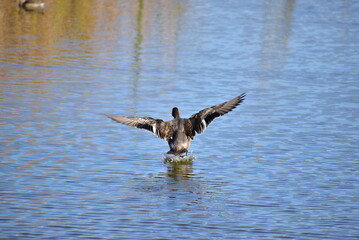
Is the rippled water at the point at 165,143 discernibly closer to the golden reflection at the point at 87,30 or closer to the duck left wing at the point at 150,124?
the golden reflection at the point at 87,30

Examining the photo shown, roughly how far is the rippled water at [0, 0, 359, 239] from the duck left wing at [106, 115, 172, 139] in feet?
1.27

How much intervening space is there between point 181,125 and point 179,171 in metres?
0.92

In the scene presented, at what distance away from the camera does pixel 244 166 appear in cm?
1196

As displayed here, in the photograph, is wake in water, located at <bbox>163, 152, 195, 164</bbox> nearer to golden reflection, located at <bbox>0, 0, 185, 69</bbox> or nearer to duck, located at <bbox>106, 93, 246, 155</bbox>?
duck, located at <bbox>106, 93, 246, 155</bbox>

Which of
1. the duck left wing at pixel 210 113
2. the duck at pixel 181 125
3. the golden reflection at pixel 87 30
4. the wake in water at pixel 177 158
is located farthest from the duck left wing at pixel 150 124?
the golden reflection at pixel 87 30

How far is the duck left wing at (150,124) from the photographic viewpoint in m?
12.2

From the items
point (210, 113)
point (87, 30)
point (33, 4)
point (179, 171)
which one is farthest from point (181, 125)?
point (33, 4)

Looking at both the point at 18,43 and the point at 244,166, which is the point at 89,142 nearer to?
the point at 244,166

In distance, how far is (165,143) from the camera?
13.4 m

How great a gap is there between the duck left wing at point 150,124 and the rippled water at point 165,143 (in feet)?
1.27

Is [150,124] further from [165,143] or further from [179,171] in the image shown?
[165,143]

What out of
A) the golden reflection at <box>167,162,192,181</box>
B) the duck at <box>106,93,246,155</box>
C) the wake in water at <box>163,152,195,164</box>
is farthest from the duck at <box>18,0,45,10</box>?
the golden reflection at <box>167,162,192,181</box>

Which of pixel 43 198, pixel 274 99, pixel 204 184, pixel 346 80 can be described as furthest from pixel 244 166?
pixel 346 80

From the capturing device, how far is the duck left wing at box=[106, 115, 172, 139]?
479 inches
